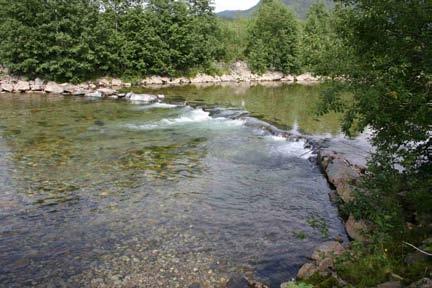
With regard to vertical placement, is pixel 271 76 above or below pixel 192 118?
above

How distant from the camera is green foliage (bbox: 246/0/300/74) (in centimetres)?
7281

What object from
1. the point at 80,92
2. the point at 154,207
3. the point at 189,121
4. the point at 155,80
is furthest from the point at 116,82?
the point at 154,207

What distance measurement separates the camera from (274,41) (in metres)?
75.4

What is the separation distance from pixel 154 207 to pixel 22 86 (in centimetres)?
3831

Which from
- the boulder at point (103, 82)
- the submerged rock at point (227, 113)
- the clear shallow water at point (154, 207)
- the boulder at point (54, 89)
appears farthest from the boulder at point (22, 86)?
the submerged rock at point (227, 113)

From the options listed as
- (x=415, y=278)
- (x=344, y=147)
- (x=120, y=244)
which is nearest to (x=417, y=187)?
(x=415, y=278)

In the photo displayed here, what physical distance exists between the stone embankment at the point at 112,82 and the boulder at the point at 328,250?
17.9 metres

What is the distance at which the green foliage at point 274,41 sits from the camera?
72.8 meters

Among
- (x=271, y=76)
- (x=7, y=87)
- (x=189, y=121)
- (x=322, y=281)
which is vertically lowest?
(x=322, y=281)

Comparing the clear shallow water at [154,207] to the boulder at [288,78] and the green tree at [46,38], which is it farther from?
the boulder at [288,78]

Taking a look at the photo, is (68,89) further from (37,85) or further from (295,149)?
(295,149)

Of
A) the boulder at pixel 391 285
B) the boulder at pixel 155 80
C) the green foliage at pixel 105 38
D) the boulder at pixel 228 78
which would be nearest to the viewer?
the boulder at pixel 391 285

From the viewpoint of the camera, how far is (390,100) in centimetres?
892

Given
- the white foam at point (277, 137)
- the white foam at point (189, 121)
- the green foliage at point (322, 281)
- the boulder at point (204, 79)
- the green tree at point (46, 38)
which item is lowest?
the green foliage at point (322, 281)
